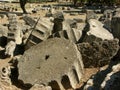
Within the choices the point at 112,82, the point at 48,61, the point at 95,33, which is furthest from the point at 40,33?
the point at 112,82

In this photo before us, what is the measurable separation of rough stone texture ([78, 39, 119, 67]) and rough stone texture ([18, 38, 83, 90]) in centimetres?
45

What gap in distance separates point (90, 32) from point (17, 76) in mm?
2627

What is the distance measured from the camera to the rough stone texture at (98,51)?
1061 cm

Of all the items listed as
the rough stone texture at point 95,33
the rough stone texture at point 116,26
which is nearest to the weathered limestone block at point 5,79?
the rough stone texture at point 95,33

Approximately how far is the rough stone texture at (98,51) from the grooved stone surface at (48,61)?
47cm

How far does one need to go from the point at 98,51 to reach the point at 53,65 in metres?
1.43

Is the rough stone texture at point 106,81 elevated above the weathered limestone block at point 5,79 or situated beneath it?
elevated above

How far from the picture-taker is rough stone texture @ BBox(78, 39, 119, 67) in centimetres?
1061

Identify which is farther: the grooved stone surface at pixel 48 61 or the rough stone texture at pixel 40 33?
the rough stone texture at pixel 40 33

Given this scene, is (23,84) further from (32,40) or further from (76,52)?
(32,40)

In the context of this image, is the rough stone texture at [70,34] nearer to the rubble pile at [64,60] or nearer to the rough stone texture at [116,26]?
the rubble pile at [64,60]

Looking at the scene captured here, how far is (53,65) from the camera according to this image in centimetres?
1006

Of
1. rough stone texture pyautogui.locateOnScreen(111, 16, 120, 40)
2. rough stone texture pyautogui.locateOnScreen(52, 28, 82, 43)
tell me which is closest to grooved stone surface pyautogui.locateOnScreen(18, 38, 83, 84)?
rough stone texture pyautogui.locateOnScreen(52, 28, 82, 43)

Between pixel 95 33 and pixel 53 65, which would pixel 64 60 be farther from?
pixel 95 33
